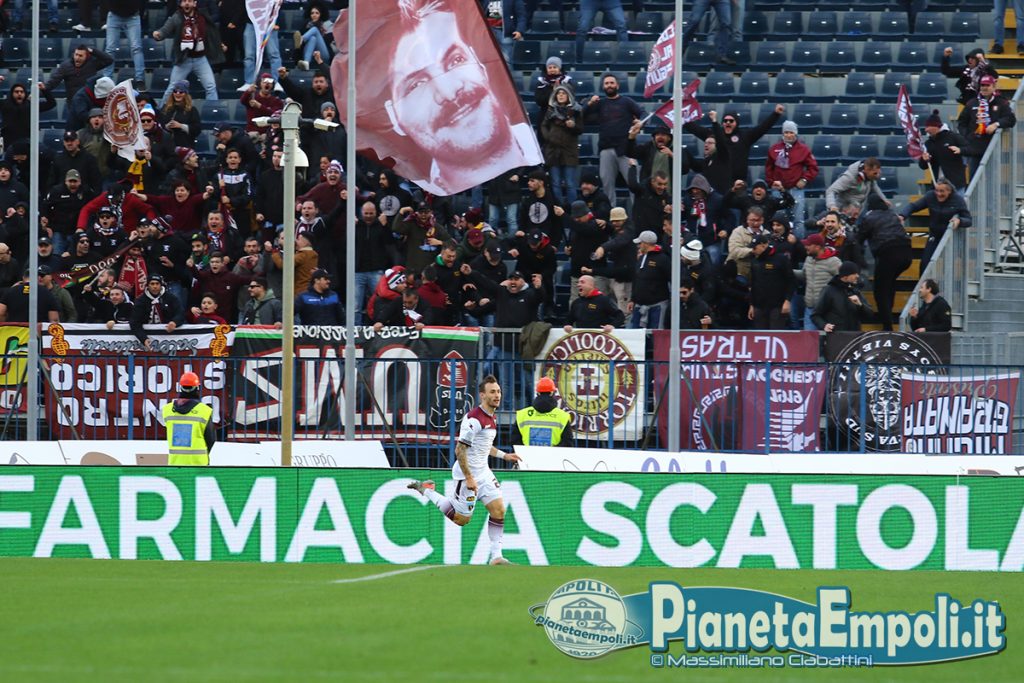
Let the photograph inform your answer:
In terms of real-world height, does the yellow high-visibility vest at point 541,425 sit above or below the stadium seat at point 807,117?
below

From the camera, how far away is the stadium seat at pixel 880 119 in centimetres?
2805

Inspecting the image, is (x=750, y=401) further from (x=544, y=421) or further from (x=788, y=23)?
(x=788, y=23)

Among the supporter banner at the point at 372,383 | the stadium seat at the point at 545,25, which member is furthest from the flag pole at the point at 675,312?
the stadium seat at the point at 545,25

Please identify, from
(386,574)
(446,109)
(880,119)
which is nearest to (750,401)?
(446,109)

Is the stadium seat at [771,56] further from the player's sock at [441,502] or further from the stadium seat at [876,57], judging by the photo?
the player's sock at [441,502]

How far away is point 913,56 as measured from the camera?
96.0 feet

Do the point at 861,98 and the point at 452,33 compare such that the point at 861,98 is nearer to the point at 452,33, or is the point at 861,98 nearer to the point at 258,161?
the point at 452,33

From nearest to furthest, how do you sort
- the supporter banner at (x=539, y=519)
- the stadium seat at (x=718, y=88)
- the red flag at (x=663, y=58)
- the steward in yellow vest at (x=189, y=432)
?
1. the supporter banner at (x=539, y=519)
2. the steward in yellow vest at (x=189, y=432)
3. the red flag at (x=663, y=58)
4. the stadium seat at (x=718, y=88)

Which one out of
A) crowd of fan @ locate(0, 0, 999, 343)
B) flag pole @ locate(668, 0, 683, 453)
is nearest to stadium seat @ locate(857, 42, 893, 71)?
crowd of fan @ locate(0, 0, 999, 343)

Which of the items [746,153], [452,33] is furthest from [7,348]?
[746,153]

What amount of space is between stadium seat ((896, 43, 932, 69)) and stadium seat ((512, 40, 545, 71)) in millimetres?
5925

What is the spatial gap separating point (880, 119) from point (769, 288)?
22.3ft

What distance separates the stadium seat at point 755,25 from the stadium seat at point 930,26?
2520 millimetres

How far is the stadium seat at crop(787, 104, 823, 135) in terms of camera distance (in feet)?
92.1
